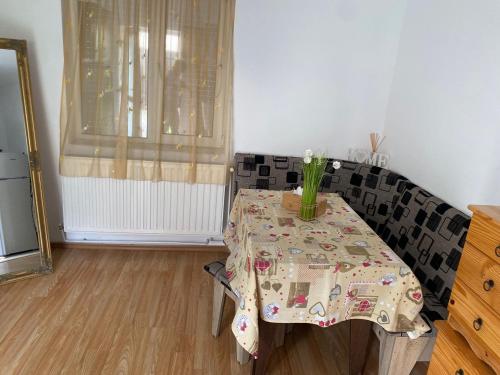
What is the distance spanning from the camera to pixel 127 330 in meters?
1.95

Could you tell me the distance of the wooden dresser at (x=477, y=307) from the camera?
974 millimetres

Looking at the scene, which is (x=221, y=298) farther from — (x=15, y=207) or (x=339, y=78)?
(x=339, y=78)

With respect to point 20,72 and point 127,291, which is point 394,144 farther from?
point 20,72

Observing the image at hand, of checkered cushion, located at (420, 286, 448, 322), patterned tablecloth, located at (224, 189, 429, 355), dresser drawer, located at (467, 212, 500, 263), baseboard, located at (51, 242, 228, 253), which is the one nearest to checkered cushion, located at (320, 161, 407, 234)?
checkered cushion, located at (420, 286, 448, 322)

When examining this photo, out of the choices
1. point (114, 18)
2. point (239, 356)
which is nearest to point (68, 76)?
point (114, 18)

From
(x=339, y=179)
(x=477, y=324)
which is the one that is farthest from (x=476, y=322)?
(x=339, y=179)

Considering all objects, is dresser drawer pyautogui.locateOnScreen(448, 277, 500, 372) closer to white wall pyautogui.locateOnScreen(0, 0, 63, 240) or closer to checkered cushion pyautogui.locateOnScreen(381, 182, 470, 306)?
checkered cushion pyautogui.locateOnScreen(381, 182, 470, 306)

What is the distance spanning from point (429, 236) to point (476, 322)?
869 mm

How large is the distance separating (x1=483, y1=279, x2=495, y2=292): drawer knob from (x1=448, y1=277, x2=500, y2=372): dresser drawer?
0.17 ft

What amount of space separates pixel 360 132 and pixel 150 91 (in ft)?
5.45

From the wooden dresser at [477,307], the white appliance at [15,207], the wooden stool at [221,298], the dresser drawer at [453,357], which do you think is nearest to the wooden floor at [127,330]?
the wooden stool at [221,298]

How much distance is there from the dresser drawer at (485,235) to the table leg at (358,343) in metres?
0.72

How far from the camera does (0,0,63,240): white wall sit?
2303 mm

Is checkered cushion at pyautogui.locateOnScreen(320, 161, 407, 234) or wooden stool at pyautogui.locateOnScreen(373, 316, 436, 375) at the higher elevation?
checkered cushion at pyautogui.locateOnScreen(320, 161, 407, 234)
